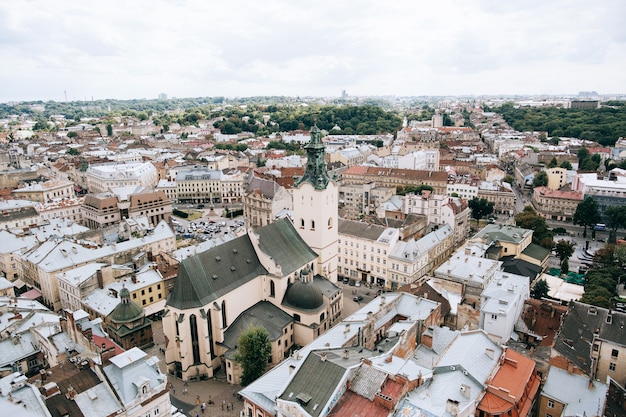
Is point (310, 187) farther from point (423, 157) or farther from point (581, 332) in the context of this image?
point (423, 157)

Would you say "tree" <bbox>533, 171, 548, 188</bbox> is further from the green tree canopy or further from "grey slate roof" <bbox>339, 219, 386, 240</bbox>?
"grey slate roof" <bbox>339, 219, 386, 240</bbox>

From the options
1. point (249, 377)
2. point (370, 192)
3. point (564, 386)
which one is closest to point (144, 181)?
point (370, 192)

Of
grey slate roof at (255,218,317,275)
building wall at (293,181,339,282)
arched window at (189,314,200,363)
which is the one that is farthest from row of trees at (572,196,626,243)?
arched window at (189,314,200,363)

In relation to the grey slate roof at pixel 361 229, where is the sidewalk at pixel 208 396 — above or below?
below

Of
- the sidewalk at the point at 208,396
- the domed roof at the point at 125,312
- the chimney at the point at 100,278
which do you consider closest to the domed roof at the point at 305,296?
the sidewalk at the point at 208,396

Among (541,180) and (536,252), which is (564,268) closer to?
(536,252)

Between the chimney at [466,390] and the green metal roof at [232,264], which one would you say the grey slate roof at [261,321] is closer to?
the green metal roof at [232,264]

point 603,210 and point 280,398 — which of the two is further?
point 603,210
